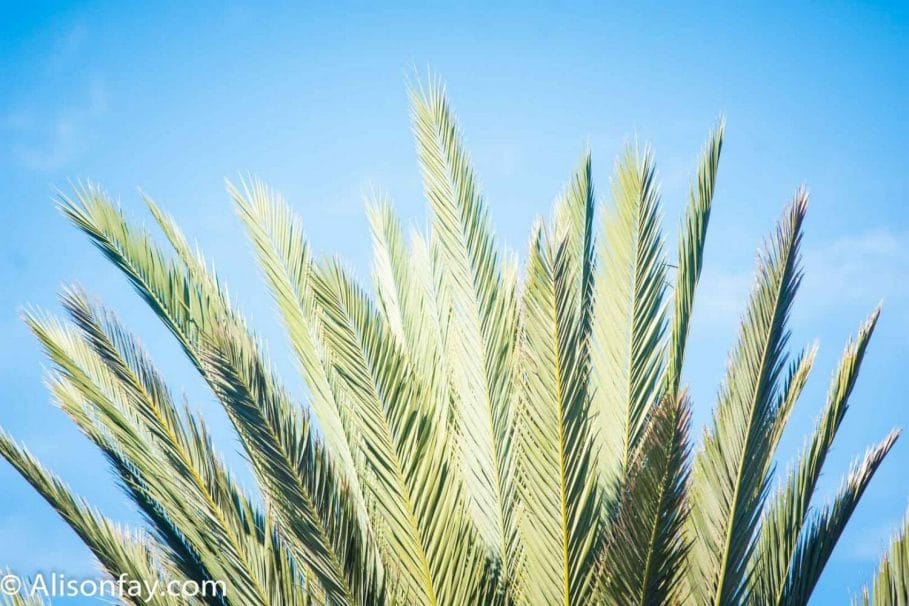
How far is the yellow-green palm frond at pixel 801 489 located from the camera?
181 inches

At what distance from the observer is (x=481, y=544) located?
475 cm

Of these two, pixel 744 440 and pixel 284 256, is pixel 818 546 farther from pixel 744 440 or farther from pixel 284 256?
pixel 284 256

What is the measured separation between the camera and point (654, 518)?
13.1 feet

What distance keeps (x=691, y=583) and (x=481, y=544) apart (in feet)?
3.31

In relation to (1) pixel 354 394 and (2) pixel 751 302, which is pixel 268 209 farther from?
(2) pixel 751 302

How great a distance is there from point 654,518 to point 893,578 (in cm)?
114

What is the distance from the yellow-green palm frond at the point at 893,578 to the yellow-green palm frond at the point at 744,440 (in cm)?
56

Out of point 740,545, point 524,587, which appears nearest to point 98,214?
point 524,587

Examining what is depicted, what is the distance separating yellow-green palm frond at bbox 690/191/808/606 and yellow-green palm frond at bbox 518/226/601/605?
1.68 feet

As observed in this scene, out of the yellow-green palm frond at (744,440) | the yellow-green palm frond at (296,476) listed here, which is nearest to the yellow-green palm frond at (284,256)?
the yellow-green palm frond at (296,476)

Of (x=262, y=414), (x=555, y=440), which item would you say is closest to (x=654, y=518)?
(x=555, y=440)

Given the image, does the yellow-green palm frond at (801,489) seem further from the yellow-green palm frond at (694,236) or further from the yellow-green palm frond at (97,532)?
the yellow-green palm frond at (97,532)

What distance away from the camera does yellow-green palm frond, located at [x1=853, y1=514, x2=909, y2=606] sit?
13.7 feet

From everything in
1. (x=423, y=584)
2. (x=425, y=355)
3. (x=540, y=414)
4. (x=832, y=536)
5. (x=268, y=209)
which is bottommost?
(x=423, y=584)
